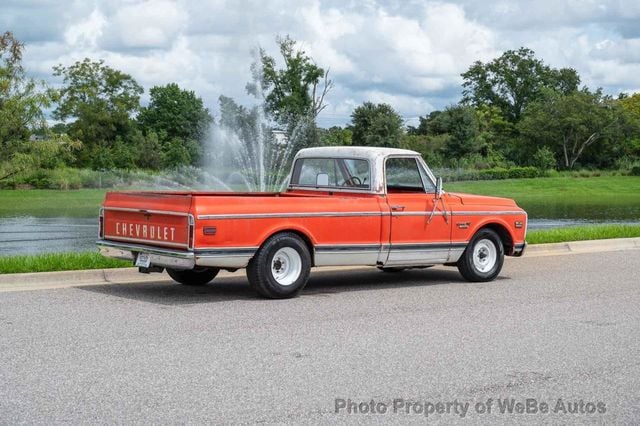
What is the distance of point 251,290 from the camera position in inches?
482

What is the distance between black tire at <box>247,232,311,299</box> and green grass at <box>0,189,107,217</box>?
2473 centimetres

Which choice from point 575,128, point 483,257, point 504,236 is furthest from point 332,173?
point 575,128

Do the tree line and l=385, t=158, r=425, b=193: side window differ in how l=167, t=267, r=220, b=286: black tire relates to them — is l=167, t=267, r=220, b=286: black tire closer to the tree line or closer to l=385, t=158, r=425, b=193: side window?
l=385, t=158, r=425, b=193: side window

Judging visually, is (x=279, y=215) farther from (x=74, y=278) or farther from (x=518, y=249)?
(x=518, y=249)

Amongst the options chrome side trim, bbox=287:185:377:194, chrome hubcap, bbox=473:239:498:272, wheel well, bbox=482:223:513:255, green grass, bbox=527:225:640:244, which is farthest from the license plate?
green grass, bbox=527:225:640:244

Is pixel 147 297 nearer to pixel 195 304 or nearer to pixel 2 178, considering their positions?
pixel 195 304

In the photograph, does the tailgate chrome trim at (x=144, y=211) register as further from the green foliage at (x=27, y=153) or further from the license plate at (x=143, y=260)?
the green foliage at (x=27, y=153)

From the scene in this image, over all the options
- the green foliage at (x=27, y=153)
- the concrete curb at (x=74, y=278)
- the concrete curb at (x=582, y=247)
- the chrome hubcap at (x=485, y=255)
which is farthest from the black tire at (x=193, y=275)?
the green foliage at (x=27, y=153)

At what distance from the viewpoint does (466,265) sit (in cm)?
1330

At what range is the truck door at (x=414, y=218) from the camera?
12.4 meters

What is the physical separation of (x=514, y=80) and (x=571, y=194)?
52522 millimetres

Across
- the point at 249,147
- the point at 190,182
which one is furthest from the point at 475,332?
the point at 249,147

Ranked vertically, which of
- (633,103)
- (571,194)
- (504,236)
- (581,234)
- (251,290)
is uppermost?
(633,103)

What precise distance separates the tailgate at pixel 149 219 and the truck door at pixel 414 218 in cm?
282
